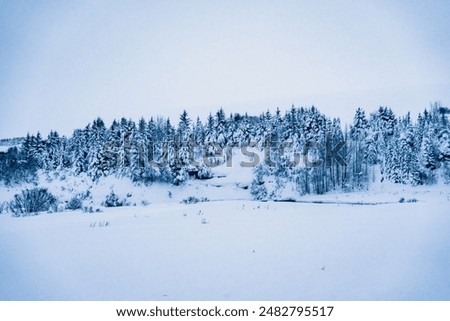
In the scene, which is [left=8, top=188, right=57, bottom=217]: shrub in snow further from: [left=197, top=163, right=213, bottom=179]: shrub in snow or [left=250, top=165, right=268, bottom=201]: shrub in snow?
[left=197, top=163, right=213, bottom=179]: shrub in snow

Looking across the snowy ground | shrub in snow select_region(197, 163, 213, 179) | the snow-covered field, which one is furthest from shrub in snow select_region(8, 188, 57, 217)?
shrub in snow select_region(197, 163, 213, 179)

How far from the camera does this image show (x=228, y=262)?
19.6ft

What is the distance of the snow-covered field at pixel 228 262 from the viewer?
5.14 m

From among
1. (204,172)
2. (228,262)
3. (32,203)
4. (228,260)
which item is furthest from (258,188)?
(228,262)

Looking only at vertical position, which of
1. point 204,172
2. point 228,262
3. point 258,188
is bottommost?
point 258,188

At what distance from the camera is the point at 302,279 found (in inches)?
209

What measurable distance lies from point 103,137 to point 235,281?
125 feet

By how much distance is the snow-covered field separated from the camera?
5145 millimetres

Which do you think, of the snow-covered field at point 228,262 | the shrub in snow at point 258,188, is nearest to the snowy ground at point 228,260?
the snow-covered field at point 228,262

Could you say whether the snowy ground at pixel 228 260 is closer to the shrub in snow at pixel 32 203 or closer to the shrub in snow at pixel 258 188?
the shrub in snow at pixel 32 203

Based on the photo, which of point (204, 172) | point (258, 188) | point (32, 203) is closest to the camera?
point (32, 203)

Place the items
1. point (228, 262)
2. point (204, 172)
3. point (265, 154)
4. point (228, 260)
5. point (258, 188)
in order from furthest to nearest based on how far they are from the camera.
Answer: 1. point (265, 154)
2. point (204, 172)
3. point (258, 188)
4. point (228, 260)
5. point (228, 262)

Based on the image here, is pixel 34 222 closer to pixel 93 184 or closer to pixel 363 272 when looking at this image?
pixel 363 272

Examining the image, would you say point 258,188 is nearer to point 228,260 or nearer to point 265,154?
Answer: point 265,154
